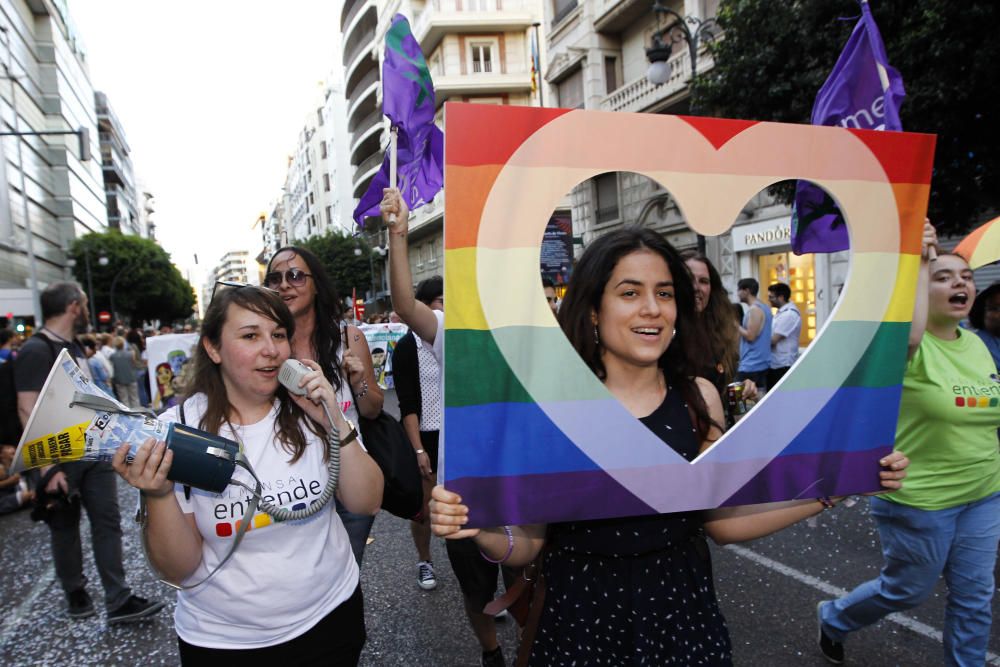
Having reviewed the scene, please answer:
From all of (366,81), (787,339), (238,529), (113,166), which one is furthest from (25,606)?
(113,166)

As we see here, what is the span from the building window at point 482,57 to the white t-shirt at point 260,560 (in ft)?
110

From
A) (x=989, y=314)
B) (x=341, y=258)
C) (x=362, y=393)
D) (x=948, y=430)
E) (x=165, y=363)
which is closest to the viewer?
(x=948, y=430)

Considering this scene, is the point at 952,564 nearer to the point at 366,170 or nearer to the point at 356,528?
the point at 356,528

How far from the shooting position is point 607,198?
1906 centimetres

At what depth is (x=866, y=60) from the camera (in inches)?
92.4

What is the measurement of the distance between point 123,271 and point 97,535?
4710cm

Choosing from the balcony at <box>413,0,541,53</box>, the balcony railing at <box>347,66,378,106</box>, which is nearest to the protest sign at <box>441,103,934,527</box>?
the balcony at <box>413,0,541,53</box>

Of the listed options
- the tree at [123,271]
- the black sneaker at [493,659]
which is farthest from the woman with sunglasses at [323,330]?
the tree at [123,271]

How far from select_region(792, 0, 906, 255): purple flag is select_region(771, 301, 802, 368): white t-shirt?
521cm

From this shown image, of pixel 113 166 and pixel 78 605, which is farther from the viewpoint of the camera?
pixel 113 166

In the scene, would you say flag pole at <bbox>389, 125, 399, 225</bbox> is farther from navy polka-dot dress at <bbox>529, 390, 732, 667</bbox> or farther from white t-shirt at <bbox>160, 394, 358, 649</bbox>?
navy polka-dot dress at <bbox>529, 390, 732, 667</bbox>

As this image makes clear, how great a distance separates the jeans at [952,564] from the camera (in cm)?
241

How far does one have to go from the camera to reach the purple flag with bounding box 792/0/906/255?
2199mm

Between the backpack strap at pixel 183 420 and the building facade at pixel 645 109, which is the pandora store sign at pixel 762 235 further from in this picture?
the backpack strap at pixel 183 420
